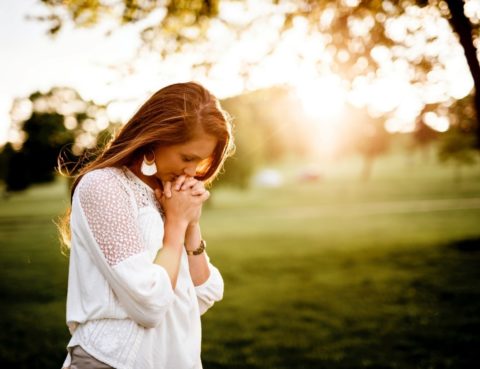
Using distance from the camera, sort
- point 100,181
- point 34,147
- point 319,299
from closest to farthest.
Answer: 1. point 100,181
2. point 319,299
3. point 34,147

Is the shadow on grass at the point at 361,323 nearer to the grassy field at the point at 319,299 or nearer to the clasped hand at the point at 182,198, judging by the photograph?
the grassy field at the point at 319,299

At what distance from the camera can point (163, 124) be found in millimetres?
2143

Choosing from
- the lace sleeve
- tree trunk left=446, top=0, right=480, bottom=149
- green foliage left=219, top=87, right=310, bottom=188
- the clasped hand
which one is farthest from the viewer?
green foliage left=219, top=87, right=310, bottom=188

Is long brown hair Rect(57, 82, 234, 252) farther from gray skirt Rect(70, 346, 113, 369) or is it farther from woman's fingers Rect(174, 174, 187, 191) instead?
gray skirt Rect(70, 346, 113, 369)

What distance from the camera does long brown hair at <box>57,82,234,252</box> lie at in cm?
213

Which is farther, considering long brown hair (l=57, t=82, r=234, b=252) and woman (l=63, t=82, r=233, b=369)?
long brown hair (l=57, t=82, r=234, b=252)

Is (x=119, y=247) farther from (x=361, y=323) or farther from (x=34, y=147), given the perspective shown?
(x=34, y=147)

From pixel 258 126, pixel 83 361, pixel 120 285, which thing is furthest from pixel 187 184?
pixel 258 126

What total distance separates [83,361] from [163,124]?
1.08 m

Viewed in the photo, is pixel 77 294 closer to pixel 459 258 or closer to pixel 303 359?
pixel 303 359

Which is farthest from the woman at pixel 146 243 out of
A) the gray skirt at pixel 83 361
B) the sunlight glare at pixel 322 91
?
the sunlight glare at pixel 322 91

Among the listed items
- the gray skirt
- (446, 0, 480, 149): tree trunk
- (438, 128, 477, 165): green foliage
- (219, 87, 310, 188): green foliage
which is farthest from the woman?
(438, 128, 477, 165): green foliage

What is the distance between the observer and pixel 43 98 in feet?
133

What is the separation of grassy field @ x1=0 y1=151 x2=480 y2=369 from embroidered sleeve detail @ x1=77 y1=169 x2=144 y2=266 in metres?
3.46
